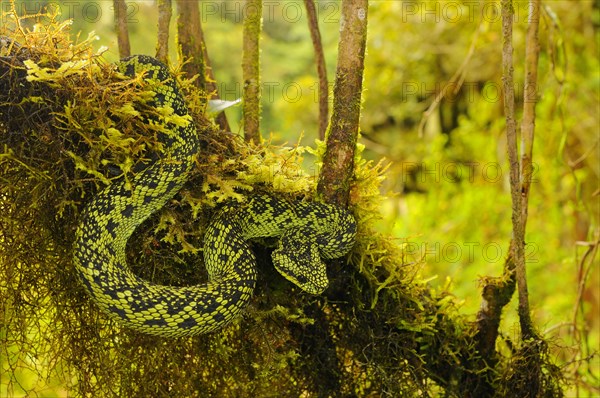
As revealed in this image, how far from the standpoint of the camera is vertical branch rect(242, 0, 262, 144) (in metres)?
2.76

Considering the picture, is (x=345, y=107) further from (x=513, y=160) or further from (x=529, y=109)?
(x=529, y=109)

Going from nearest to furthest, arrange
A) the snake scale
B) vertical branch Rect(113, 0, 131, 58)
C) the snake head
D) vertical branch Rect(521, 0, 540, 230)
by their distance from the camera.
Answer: the snake scale < the snake head < vertical branch Rect(521, 0, 540, 230) < vertical branch Rect(113, 0, 131, 58)

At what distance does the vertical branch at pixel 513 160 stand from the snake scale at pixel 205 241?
661 mm

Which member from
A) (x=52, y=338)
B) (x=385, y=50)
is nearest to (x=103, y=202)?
(x=52, y=338)

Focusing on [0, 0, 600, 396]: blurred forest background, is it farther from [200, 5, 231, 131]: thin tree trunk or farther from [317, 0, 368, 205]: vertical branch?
[317, 0, 368, 205]: vertical branch

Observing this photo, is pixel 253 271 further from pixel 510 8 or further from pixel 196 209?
pixel 510 8

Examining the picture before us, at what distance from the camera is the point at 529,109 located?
2686mm

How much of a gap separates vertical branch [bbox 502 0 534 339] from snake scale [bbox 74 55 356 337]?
661 millimetres

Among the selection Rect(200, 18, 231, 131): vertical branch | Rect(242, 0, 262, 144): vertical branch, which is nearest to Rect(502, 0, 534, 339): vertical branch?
Rect(242, 0, 262, 144): vertical branch

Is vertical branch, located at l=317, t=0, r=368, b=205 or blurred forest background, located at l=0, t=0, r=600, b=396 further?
blurred forest background, located at l=0, t=0, r=600, b=396

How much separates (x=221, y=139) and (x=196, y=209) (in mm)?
372

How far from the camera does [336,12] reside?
7.07 m

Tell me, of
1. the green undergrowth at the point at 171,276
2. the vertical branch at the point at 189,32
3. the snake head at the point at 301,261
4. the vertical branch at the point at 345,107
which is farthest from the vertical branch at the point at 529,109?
the vertical branch at the point at 189,32

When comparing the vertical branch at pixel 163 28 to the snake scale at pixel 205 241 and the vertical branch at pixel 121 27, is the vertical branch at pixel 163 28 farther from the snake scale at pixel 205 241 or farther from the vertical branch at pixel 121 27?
the snake scale at pixel 205 241
